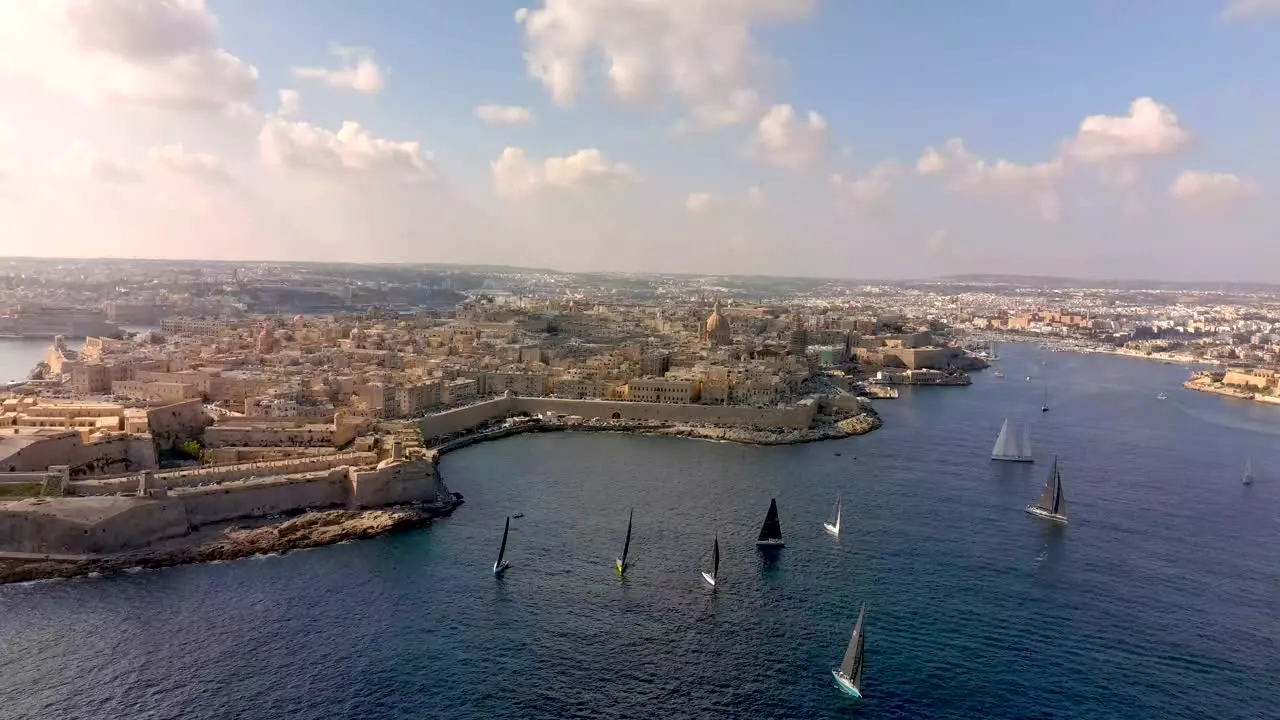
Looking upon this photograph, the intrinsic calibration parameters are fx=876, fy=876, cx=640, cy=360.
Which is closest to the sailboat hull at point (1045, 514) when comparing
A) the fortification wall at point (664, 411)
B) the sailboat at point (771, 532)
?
the sailboat at point (771, 532)

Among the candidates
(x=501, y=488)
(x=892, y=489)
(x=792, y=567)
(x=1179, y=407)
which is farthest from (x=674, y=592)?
(x=1179, y=407)

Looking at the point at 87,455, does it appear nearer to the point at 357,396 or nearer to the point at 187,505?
the point at 187,505

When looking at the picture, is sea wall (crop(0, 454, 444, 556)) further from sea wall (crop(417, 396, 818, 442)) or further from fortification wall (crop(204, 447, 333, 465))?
sea wall (crop(417, 396, 818, 442))

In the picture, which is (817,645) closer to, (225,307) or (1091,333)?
(225,307)

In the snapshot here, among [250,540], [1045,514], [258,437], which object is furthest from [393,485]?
[1045,514]

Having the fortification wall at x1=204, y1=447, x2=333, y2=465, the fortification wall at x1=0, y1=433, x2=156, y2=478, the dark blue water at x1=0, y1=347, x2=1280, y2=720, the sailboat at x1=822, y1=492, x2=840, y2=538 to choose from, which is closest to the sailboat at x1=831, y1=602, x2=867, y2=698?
the dark blue water at x1=0, y1=347, x2=1280, y2=720
